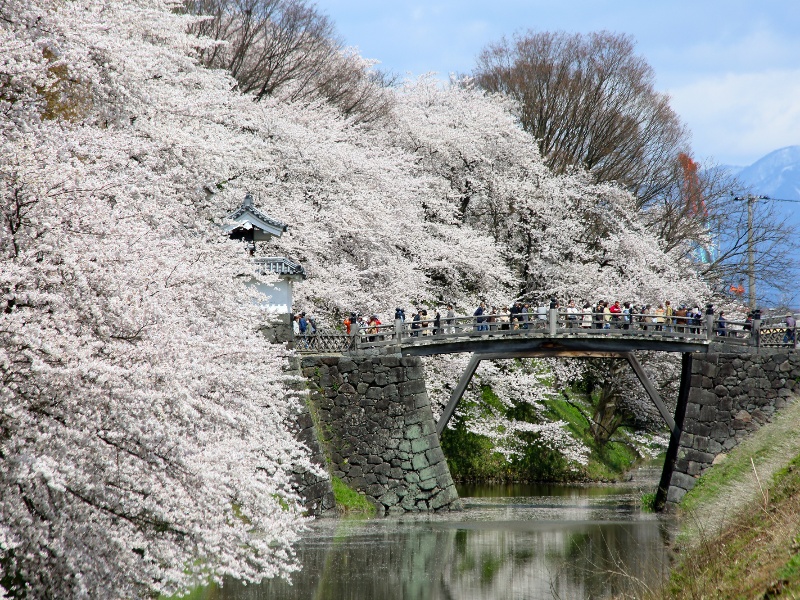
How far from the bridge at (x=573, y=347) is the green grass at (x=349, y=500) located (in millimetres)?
672

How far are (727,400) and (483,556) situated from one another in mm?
10247

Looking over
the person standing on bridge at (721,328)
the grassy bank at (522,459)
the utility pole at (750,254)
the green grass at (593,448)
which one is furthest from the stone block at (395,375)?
→ the utility pole at (750,254)

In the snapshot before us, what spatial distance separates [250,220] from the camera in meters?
21.0

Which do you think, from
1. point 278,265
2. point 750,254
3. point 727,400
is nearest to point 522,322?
point 727,400

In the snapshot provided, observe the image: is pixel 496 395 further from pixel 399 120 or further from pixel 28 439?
pixel 28 439

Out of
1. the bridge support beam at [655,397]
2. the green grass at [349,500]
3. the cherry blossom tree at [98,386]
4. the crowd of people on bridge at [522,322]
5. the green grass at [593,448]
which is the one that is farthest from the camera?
the green grass at [593,448]

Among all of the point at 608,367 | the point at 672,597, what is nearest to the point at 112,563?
the point at 672,597

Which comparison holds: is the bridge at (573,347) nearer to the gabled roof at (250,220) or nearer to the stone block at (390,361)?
the stone block at (390,361)

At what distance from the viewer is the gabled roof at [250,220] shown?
2086 centimetres

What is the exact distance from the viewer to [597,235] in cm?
3694

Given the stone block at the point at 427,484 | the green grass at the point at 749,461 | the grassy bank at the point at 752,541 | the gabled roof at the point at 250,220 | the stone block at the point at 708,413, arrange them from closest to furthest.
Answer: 1. the grassy bank at the point at 752,541
2. the green grass at the point at 749,461
3. the gabled roof at the point at 250,220
4. the stone block at the point at 427,484
5. the stone block at the point at 708,413

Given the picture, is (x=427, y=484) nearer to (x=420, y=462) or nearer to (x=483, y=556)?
(x=420, y=462)

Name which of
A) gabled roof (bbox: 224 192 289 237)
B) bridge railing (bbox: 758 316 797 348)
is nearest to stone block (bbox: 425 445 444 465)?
gabled roof (bbox: 224 192 289 237)

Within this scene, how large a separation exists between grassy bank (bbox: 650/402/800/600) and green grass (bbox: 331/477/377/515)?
8.69 meters
